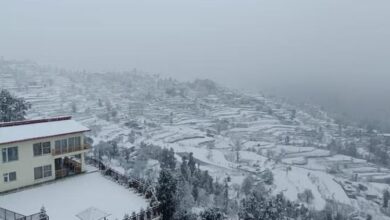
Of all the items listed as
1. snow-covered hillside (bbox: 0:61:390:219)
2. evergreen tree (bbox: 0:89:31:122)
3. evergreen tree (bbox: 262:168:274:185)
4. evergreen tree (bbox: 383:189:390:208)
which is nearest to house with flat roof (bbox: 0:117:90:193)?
evergreen tree (bbox: 0:89:31:122)

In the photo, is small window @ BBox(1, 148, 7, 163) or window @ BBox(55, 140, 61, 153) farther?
window @ BBox(55, 140, 61, 153)

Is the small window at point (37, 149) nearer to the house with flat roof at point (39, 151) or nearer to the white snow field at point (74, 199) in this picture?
the house with flat roof at point (39, 151)

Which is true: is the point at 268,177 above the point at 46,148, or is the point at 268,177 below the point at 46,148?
below

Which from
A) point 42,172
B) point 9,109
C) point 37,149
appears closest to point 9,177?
point 42,172

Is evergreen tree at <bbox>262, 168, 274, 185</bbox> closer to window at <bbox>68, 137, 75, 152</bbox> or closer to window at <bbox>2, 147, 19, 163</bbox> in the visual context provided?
window at <bbox>68, 137, 75, 152</bbox>

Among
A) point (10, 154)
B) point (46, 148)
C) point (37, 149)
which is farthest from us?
point (46, 148)

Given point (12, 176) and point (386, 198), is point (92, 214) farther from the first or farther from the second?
point (386, 198)
